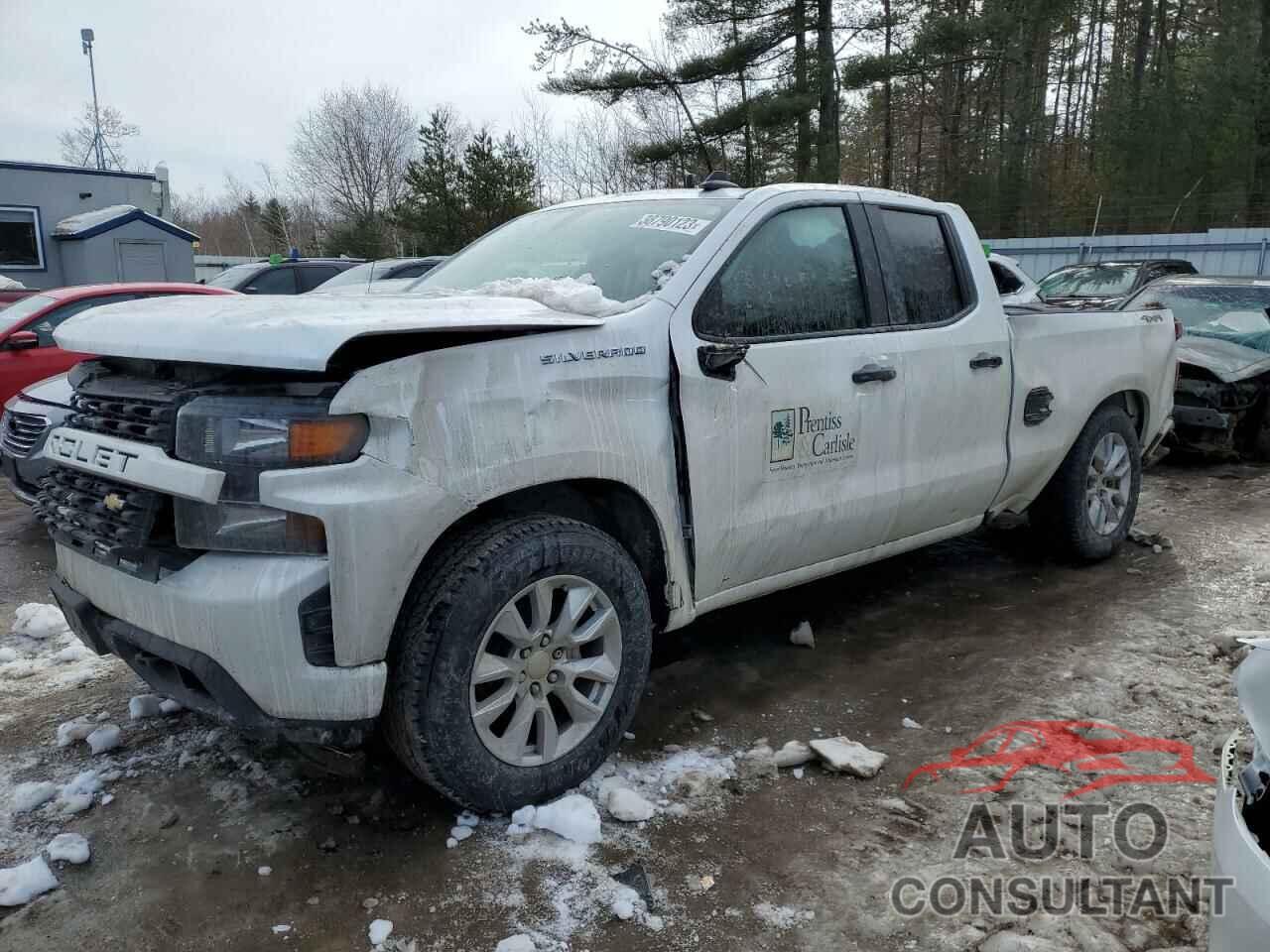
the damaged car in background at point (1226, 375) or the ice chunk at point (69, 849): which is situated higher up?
the damaged car in background at point (1226, 375)

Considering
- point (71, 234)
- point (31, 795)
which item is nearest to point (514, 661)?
point (31, 795)

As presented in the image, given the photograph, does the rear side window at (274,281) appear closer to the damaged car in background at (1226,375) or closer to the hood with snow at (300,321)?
the damaged car in background at (1226,375)

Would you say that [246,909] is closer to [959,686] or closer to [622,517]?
[622,517]

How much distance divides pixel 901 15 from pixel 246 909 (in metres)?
22.3

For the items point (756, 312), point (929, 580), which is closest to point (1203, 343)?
point (929, 580)

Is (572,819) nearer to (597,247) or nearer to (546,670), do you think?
(546,670)

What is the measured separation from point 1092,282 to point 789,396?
12068 mm

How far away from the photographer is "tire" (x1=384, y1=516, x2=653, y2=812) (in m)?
2.53

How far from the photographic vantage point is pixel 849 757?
3.17 m

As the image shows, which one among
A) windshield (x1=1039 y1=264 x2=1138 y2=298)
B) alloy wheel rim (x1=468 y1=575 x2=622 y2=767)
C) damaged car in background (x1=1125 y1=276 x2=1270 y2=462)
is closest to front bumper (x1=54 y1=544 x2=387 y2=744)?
alloy wheel rim (x1=468 y1=575 x2=622 y2=767)

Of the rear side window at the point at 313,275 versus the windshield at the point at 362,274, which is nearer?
the windshield at the point at 362,274

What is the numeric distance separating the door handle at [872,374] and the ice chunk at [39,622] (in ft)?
11.8

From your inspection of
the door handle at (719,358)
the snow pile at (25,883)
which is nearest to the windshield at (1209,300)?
the door handle at (719,358)

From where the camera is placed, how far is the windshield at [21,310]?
25.6 feet
